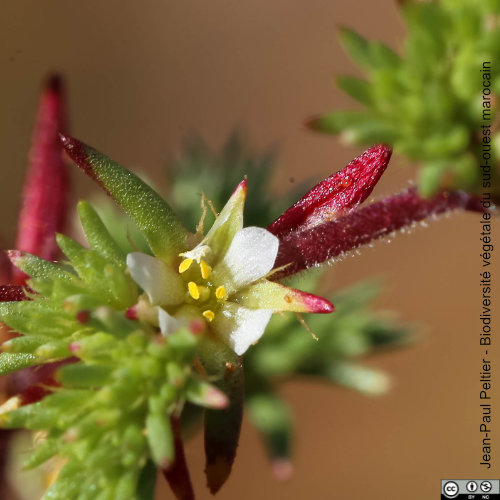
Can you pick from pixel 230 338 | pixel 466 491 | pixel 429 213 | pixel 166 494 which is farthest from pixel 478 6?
pixel 166 494

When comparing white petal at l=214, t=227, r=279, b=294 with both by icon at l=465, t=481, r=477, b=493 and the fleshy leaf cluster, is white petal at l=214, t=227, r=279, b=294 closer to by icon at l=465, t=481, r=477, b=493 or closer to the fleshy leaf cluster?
the fleshy leaf cluster

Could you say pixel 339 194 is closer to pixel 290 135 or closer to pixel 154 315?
pixel 154 315

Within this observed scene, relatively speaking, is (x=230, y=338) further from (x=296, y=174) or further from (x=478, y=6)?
(x=296, y=174)

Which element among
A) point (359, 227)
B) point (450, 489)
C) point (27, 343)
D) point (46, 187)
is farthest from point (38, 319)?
point (450, 489)

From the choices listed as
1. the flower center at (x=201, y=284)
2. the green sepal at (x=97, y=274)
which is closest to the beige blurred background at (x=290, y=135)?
the flower center at (x=201, y=284)

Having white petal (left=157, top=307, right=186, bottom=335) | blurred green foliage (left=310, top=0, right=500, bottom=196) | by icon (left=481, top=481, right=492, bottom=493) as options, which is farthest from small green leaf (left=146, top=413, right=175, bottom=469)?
by icon (left=481, top=481, right=492, bottom=493)

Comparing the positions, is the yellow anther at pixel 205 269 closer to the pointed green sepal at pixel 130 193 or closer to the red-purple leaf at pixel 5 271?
the pointed green sepal at pixel 130 193
